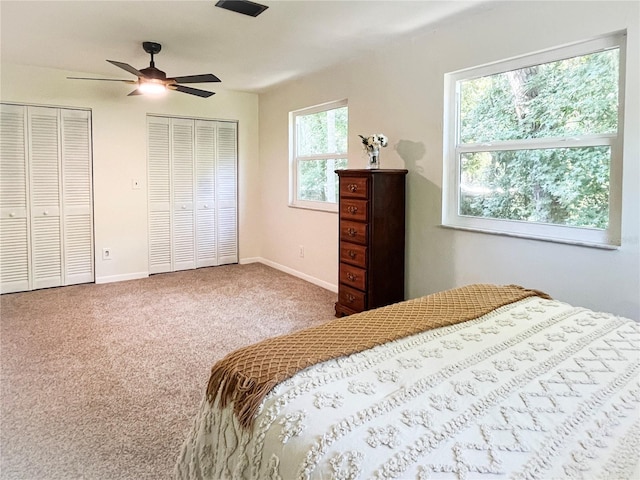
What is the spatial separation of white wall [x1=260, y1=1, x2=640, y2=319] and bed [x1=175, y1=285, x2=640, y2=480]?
95 cm

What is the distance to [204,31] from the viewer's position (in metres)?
3.35

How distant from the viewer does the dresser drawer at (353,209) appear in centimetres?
338

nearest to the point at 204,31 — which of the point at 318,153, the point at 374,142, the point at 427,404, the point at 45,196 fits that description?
the point at 374,142

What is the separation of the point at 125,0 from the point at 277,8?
0.94 metres

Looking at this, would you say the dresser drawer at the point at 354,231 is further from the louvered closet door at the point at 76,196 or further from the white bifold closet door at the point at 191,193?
the louvered closet door at the point at 76,196

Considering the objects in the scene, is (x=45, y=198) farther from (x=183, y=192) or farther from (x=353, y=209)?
(x=353, y=209)

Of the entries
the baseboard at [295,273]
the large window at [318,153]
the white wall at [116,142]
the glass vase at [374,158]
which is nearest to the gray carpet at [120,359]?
the baseboard at [295,273]

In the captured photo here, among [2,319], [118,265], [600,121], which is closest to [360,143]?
[600,121]

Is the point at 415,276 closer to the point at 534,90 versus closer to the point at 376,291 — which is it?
the point at 376,291

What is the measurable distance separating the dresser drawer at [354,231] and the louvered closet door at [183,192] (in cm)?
264

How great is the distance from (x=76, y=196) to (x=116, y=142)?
72cm

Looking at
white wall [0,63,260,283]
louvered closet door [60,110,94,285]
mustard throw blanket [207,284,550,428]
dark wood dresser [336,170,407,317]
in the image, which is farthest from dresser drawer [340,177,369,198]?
louvered closet door [60,110,94,285]

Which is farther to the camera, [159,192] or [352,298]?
[159,192]

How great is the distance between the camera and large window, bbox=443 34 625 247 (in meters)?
2.48
